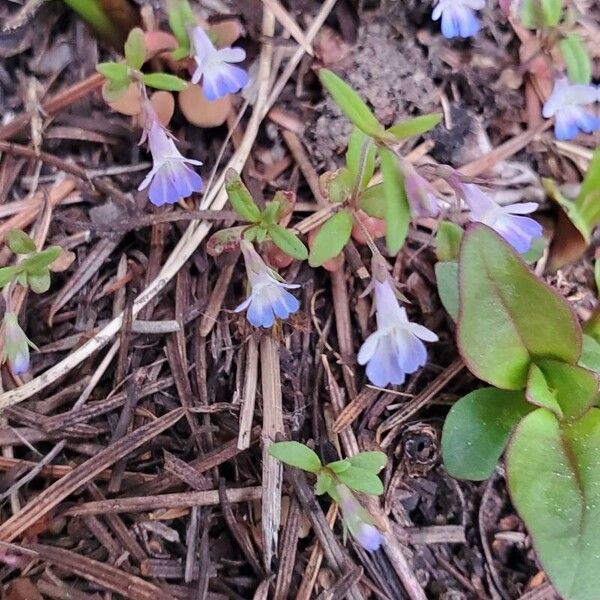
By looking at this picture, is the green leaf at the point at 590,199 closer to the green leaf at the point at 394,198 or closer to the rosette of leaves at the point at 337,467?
the green leaf at the point at 394,198

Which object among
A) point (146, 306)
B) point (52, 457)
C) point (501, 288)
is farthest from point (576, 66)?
point (52, 457)

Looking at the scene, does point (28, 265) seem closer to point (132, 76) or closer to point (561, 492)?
point (132, 76)

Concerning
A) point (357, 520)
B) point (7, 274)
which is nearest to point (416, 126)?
point (357, 520)

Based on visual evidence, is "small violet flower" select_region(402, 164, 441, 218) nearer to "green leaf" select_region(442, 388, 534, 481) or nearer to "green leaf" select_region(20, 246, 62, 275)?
"green leaf" select_region(442, 388, 534, 481)

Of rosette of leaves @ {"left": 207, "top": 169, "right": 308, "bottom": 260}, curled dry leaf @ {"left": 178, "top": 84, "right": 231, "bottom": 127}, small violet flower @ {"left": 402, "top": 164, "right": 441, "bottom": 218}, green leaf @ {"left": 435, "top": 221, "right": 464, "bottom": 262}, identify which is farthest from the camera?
curled dry leaf @ {"left": 178, "top": 84, "right": 231, "bottom": 127}

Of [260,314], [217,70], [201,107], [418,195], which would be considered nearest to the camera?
[418,195]

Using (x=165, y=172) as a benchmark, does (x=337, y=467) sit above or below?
below

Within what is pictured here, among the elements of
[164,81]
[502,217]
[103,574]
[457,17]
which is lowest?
[103,574]

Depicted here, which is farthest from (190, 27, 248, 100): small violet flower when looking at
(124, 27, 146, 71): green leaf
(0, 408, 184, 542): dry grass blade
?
(0, 408, 184, 542): dry grass blade
